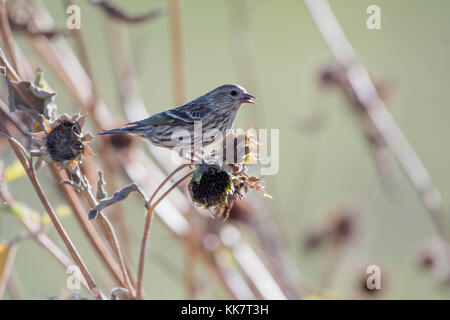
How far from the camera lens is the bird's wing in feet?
8.87

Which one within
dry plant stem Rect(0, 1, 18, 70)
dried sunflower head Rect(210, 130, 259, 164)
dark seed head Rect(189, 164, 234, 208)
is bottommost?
dark seed head Rect(189, 164, 234, 208)

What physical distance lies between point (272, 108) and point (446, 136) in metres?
2.83

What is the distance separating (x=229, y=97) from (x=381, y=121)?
33.0 inches

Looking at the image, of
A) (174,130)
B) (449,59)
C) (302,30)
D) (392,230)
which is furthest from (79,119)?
(302,30)

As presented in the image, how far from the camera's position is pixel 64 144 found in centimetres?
174

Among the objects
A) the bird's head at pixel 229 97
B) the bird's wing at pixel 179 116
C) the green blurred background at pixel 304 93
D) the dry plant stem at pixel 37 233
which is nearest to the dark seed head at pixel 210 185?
the dry plant stem at pixel 37 233

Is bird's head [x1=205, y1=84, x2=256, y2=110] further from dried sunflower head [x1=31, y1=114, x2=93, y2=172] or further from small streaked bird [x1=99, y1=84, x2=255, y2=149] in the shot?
dried sunflower head [x1=31, y1=114, x2=93, y2=172]

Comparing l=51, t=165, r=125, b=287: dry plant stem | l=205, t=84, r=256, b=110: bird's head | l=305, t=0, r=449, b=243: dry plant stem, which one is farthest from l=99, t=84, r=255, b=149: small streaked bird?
l=51, t=165, r=125, b=287: dry plant stem

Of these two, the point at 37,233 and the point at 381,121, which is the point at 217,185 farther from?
the point at 381,121

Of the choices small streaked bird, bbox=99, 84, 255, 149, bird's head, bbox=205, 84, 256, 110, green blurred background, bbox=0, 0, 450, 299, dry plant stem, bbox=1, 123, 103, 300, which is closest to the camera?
dry plant stem, bbox=1, 123, 103, 300

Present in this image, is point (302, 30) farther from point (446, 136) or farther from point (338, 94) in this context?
point (338, 94)

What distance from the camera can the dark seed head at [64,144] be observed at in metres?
1.72

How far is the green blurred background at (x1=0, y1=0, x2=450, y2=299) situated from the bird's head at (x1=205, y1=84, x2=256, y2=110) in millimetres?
2301

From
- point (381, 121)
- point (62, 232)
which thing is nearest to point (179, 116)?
point (381, 121)
